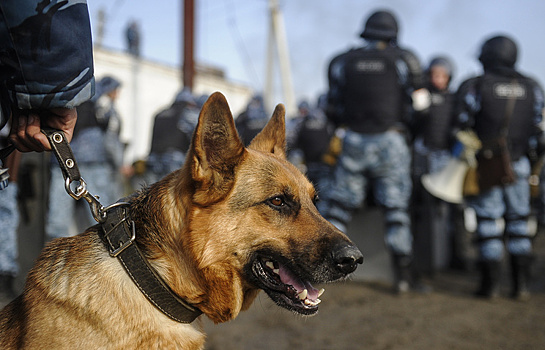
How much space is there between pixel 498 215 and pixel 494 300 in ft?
3.01

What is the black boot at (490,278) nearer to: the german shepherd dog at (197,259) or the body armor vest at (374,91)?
the body armor vest at (374,91)

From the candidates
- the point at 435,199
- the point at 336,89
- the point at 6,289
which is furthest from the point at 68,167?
the point at 435,199

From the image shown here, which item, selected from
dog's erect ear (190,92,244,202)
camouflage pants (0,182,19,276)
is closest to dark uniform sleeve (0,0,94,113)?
dog's erect ear (190,92,244,202)

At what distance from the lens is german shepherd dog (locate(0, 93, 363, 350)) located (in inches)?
67.3

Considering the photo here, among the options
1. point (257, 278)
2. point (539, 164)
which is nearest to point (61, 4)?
point (257, 278)

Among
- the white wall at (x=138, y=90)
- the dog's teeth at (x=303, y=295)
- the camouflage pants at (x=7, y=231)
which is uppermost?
the dog's teeth at (x=303, y=295)

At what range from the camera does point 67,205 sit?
18.5 feet

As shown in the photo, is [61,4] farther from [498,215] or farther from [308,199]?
[498,215]

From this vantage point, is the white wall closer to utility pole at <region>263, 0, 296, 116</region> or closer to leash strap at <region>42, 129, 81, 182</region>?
utility pole at <region>263, 0, 296, 116</region>

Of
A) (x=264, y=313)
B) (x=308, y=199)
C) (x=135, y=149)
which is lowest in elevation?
(x=135, y=149)

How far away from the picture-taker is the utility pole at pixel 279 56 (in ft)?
77.1

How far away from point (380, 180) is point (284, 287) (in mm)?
3555

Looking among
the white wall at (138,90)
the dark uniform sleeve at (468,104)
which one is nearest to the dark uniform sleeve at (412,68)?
the dark uniform sleeve at (468,104)

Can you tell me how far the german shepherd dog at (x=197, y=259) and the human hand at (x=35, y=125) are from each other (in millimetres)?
441
